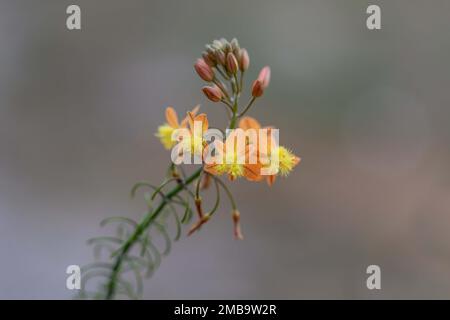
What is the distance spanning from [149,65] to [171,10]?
0.80 m

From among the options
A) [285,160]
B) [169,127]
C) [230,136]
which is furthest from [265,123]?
[230,136]

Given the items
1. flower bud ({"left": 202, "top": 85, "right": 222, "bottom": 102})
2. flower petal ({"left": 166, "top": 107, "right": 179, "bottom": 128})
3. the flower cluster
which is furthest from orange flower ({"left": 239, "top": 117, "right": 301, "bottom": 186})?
flower petal ({"left": 166, "top": 107, "right": 179, "bottom": 128})

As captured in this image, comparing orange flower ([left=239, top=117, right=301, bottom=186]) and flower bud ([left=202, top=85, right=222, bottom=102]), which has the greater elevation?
flower bud ([left=202, top=85, right=222, bottom=102])

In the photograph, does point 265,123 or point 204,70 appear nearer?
point 204,70

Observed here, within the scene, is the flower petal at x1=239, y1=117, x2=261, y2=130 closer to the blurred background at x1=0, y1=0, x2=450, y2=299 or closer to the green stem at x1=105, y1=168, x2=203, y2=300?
the green stem at x1=105, y1=168, x2=203, y2=300

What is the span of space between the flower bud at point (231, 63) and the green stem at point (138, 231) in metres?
0.35

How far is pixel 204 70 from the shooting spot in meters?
1.58

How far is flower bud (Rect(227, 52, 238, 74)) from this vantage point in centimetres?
158

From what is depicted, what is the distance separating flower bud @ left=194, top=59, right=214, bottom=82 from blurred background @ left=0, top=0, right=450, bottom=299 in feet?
8.43

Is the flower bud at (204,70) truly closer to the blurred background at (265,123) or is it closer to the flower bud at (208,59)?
the flower bud at (208,59)

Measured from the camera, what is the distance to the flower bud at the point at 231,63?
5.18 ft

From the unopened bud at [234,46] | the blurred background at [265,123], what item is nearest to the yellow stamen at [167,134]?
the unopened bud at [234,46]

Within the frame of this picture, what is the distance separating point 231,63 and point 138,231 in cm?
66

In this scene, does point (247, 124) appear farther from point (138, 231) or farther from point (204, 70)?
point (138, 231)
